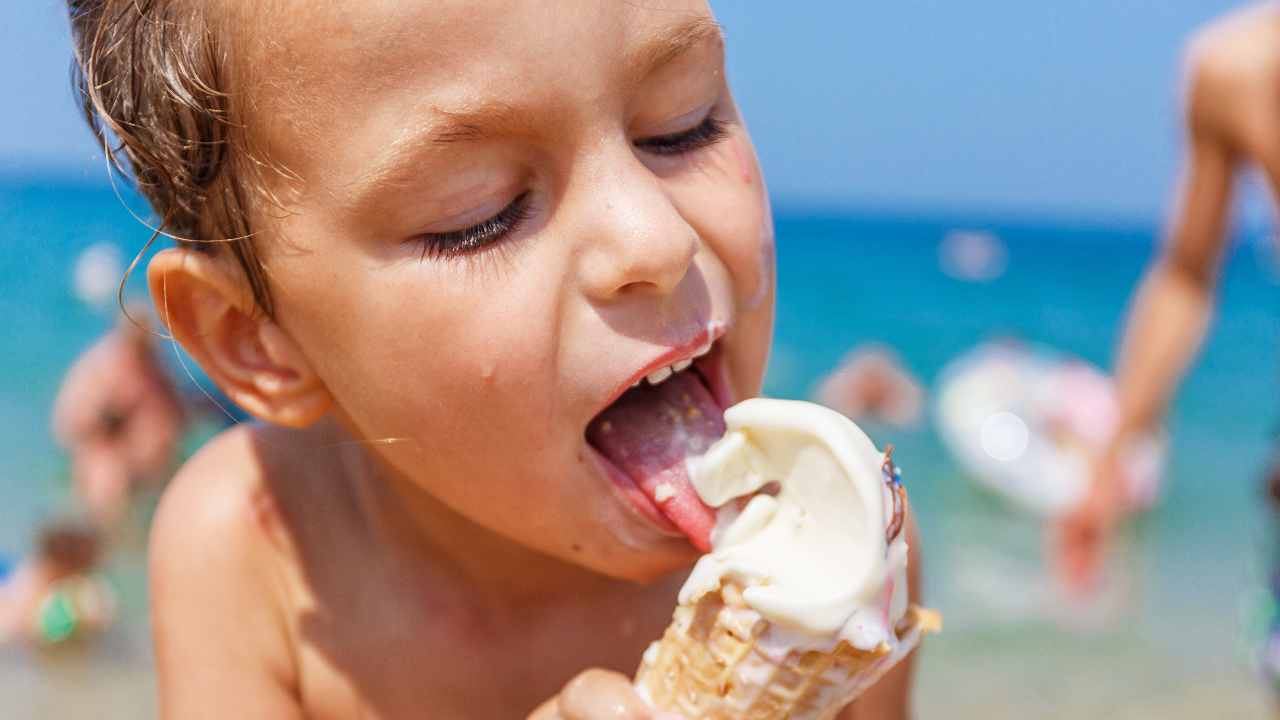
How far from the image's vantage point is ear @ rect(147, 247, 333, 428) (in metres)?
1.95

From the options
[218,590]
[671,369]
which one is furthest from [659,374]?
[218,590]

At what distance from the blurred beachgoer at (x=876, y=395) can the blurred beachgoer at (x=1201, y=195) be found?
8.59m

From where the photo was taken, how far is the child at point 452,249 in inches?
64.6

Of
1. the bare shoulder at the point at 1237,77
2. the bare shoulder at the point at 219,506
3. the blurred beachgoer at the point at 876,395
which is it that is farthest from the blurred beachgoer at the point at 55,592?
the blurred beachgoer at the point at 876,395

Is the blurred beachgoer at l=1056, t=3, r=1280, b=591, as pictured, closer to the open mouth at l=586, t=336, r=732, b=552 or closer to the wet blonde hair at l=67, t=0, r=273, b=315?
the open mouth at l=586, t=336, r=732, b=552

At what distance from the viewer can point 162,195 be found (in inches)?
80.4

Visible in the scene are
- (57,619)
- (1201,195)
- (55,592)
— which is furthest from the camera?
(55,592)

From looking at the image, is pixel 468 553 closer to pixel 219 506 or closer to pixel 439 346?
pixel 219 506

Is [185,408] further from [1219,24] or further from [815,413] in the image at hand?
[815,413]

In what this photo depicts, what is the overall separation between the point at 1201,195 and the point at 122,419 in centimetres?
760

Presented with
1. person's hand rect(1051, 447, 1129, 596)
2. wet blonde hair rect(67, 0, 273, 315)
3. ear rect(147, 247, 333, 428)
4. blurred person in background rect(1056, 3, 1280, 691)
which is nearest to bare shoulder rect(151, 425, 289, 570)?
ear rect(147, 247, 333, 428)

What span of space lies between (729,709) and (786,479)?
0.31 metres

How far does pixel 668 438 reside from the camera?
6.01 ft

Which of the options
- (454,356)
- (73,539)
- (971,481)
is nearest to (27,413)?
(73,539)
